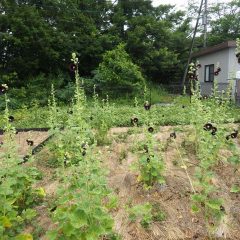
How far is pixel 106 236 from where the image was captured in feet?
10.2

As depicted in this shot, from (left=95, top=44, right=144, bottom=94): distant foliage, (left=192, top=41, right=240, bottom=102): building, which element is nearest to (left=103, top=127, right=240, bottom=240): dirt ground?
(left=192, top=41, right=240, bottom=102): building

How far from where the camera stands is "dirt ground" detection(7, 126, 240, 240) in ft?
10.6

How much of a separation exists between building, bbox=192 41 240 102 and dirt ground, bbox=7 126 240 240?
25.5 ft

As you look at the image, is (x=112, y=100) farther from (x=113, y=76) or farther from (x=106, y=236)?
(x=106, y=236)

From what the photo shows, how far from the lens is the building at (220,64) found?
1358 centimetres

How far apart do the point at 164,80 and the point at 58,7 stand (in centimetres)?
772

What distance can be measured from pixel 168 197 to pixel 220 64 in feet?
40.5

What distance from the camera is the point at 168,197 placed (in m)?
3.66

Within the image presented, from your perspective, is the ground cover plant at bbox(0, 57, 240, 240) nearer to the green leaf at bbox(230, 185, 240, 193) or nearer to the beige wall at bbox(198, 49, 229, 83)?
the green leaf at bbox(230, 185, 240, 193)

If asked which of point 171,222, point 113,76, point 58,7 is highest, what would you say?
point 58,7

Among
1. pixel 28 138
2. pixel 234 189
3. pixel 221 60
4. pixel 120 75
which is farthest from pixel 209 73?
pixel 234 189

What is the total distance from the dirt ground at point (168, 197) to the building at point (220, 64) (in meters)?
7.77

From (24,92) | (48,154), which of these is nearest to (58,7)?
(24,92)

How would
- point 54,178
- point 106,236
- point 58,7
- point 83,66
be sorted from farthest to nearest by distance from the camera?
point 83,66, point 58,7, point 54,178, point 106,236
